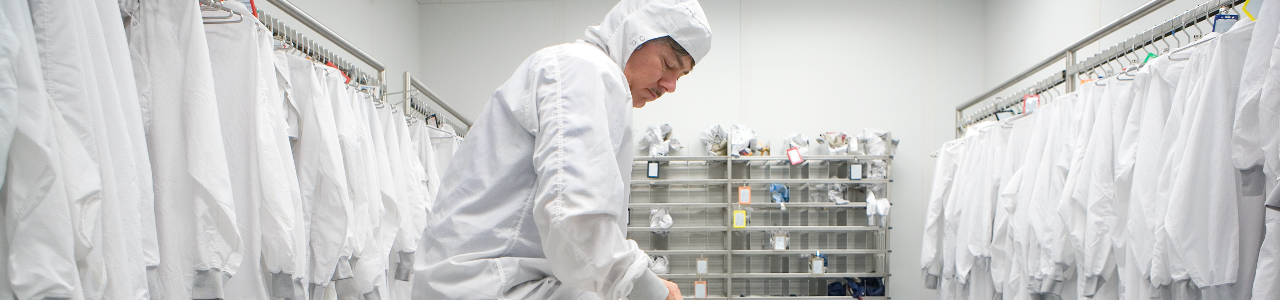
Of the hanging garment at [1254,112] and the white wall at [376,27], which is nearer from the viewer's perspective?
the hanging garment at [1254,112]

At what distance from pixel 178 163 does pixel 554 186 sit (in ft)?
3.89

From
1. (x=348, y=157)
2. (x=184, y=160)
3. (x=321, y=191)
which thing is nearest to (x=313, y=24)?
(x=348, y=157)

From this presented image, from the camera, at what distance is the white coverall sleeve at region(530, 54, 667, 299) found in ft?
3.25

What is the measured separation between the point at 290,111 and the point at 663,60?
1.52 meters

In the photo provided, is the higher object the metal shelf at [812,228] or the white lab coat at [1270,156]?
the white lab coat at [1270,156]

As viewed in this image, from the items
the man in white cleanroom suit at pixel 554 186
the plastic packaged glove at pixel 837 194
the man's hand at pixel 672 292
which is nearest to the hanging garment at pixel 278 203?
the man in white cleanroom suit at pixel 554 186

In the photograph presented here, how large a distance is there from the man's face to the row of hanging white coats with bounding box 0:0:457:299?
101 cm

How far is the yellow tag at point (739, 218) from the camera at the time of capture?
18.1 feet

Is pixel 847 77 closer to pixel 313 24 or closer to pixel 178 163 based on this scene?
pixel 313 24

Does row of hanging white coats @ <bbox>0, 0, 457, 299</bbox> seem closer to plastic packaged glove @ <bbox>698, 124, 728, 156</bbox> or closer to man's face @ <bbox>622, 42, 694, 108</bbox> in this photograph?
man's face @ <bbox>622, 42, 694, 108</bbox>

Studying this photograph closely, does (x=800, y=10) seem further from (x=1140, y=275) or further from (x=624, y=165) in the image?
(x=624, y=165)

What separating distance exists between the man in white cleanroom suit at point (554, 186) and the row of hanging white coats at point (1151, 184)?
1545mm

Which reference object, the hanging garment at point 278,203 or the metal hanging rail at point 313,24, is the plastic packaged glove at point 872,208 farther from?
the hanging garment at point 278,203

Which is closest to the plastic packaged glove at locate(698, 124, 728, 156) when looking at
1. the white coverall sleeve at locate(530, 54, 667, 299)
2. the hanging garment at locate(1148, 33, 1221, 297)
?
the hanging garment at locate(1148, 33, 1221, 297)
